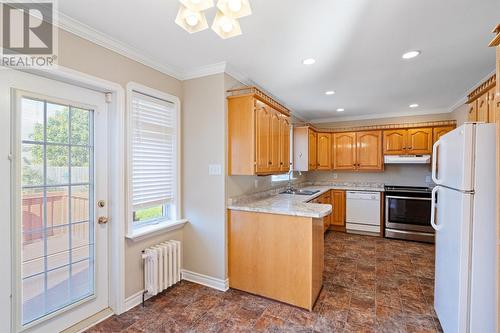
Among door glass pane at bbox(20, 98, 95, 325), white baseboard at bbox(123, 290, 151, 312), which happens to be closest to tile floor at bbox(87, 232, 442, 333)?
white baseboard at bbox(123, 290, 151, 312)

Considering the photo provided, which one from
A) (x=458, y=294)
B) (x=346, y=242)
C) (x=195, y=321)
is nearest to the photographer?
(x=458, y=294)

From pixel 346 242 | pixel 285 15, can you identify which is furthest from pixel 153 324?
pixel 346 242

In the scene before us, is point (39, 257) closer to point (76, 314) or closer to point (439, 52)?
point (76, 314)

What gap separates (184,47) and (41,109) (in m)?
1.31

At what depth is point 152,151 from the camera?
8.63 feet

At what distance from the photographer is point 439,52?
238cm

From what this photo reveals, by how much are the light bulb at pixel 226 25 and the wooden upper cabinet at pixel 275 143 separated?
1.64 metres

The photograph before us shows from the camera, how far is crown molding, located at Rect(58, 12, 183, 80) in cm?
184

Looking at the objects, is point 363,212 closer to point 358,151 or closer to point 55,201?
point 358,151

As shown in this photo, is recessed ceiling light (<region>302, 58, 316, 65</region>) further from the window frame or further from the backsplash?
the backsplash

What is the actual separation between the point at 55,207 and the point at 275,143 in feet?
7.86

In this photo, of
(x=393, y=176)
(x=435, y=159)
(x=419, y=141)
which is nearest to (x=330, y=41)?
(x=435, y=159)

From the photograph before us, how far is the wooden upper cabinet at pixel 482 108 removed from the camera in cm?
234

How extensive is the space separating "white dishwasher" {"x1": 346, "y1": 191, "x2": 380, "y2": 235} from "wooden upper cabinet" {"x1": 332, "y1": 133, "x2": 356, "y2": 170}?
670 mm
